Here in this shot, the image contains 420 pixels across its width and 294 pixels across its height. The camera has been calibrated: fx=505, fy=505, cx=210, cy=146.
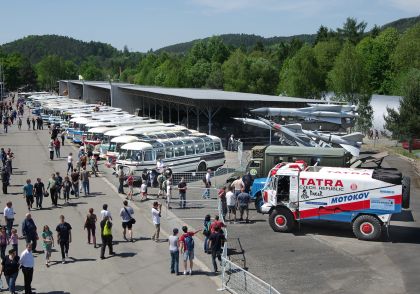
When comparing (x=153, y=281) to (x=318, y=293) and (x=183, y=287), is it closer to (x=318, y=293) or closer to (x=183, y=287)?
(x=183, y=287)

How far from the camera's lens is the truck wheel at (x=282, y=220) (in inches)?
775

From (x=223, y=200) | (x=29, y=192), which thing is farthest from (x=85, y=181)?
(x=223, y=200)

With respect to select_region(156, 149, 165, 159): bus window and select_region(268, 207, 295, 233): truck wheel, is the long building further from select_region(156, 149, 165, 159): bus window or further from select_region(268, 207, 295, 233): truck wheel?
select_region(268, 207, 295, 233): truck wheel

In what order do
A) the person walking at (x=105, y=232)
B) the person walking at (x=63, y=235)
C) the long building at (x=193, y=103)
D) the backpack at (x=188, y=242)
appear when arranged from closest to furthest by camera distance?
the backpack at (x=188, y=242), the person walking at (x=63, y=235), the person walking at (x=105, y=232), the long building at (x=193, y=103)

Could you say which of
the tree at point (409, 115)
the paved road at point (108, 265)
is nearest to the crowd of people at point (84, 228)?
the paved road at point (108, 265)

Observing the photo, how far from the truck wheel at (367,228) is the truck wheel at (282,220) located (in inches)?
94.9

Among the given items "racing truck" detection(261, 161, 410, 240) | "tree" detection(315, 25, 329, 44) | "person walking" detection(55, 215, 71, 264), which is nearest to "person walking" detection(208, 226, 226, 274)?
"person walking" detection(55, 215, 71, 264)

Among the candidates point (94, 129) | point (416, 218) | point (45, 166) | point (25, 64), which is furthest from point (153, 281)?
point (25, 64)

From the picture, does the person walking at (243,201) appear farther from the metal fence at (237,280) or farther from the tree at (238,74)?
the tree at (238,74)

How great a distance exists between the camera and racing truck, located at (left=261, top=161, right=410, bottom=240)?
721 inches

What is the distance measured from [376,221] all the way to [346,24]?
9224 cm

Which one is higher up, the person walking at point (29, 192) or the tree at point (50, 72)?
the tree at point (50, 72)

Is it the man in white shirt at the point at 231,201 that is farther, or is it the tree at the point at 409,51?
the tree at the point at 409,51

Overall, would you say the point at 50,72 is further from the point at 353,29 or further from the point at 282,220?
the point at 282,220
